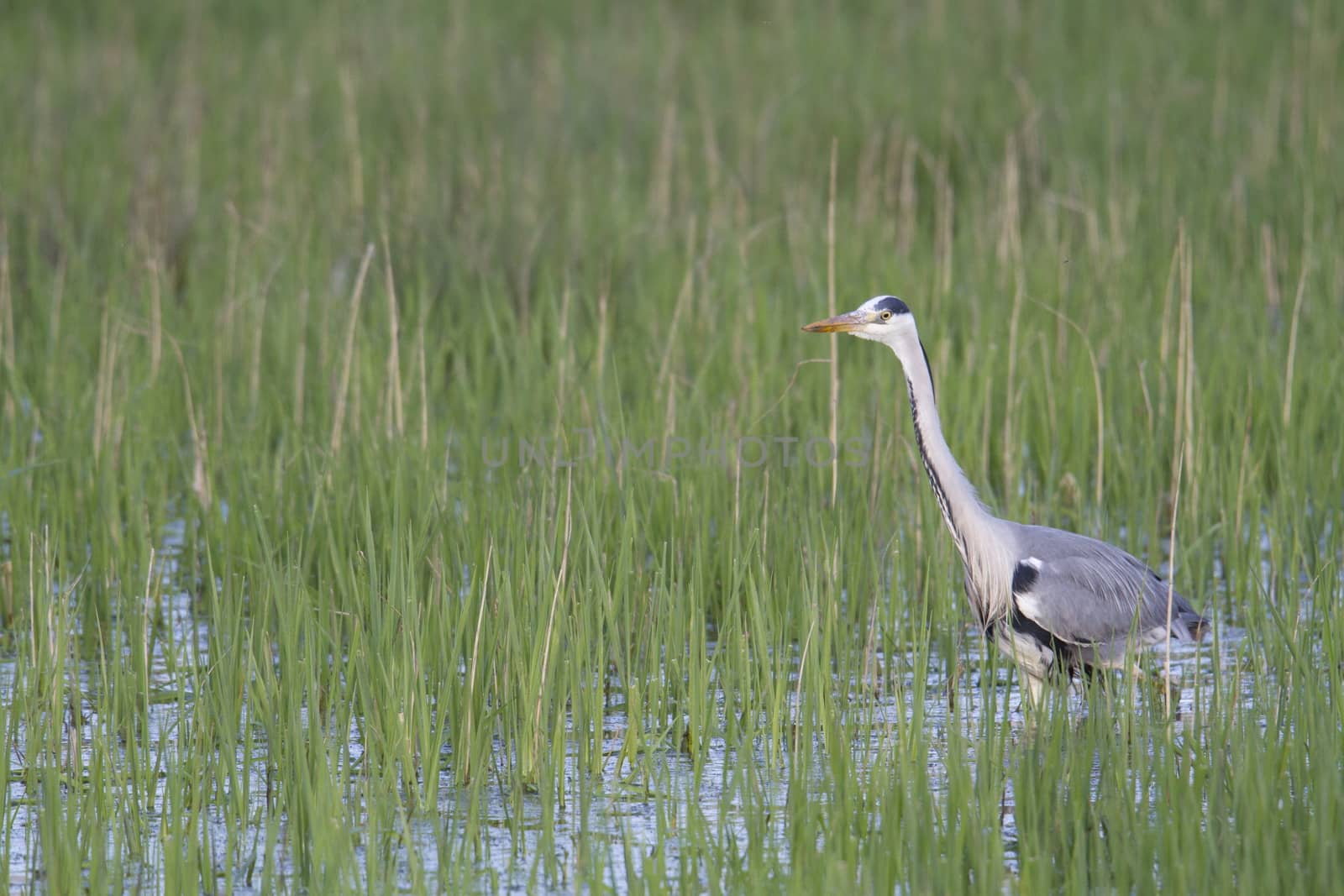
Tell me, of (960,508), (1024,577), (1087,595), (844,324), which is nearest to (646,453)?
(844,324)

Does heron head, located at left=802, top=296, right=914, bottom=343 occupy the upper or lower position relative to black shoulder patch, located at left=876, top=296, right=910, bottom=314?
lower

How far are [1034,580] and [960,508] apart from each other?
28cm

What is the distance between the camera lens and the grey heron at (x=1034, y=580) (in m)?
4.64

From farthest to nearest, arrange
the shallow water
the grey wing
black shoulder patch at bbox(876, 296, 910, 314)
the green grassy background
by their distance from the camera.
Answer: black shoulder patch at bbox(876, 296, 910, 314) < the grey wing < the green grassy background < the shallow water

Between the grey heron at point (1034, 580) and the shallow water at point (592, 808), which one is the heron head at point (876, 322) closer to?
the grey heron at point (1034, 580)

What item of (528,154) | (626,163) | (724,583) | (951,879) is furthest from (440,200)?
(951,879)

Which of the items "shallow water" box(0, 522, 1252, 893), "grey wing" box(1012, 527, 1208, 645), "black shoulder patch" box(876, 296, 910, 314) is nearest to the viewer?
"shallow water" box(0, 522, 1252, 893)

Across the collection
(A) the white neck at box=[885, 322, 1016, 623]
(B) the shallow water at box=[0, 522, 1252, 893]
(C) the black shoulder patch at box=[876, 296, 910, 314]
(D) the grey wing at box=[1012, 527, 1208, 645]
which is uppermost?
(C) the black shoulder patch at box=[876, 296, 910, 314]

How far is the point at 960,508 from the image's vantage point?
15.6ft

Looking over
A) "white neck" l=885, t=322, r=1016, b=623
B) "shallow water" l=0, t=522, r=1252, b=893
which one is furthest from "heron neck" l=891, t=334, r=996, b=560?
"shallow water" l=0, t=522, r=1252, b=893

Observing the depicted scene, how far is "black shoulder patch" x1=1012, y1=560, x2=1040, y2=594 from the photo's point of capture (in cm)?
465

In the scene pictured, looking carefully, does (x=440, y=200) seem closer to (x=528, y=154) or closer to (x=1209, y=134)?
(x=528, y=154)

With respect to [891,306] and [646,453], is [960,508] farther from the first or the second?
[646,453]

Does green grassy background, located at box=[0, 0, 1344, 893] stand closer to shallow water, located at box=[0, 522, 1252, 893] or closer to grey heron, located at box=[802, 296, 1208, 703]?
shallow water, located at box=[0, 522, 1252, 893]
